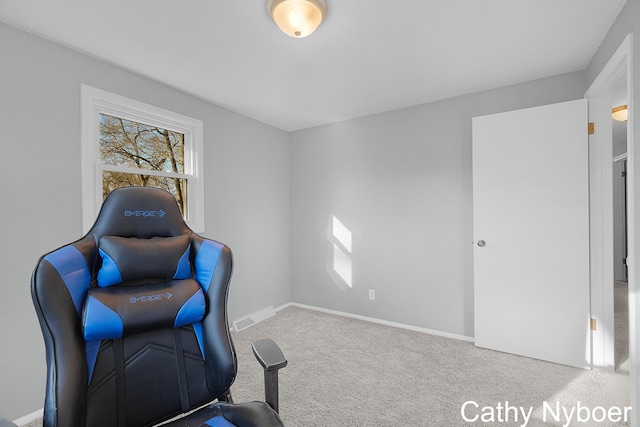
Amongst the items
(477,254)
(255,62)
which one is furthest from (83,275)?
(477,254)

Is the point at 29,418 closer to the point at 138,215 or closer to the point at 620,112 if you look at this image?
the point at 138,215

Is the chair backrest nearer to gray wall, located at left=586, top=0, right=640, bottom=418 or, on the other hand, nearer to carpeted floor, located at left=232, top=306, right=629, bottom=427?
carpeted floor, located at left=232, top=306, right=629, bottom=427

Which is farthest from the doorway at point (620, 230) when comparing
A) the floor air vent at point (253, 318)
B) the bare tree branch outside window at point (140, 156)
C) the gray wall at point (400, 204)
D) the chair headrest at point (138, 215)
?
the bare tree branch outside window at point (140, 156)

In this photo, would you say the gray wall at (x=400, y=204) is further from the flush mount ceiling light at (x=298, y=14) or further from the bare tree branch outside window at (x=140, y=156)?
the flush mount ceiling light at (x=298, y=14)

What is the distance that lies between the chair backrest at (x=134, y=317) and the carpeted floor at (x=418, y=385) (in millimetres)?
989

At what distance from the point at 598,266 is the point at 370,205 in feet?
6.74

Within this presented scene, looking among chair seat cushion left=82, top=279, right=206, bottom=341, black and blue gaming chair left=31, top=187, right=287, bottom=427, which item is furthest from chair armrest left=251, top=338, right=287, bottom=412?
chair seat cushion left=82, top=279, right=206, bottom=341

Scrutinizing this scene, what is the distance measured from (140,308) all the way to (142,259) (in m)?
0.19

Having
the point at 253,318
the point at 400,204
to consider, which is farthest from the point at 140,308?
the point at 400,204

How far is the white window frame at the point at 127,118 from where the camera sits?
2.12m

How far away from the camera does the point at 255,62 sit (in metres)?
2.29

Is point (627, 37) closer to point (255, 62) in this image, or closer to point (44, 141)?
point (255, 62)

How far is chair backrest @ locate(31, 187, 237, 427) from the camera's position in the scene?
0.94 metres

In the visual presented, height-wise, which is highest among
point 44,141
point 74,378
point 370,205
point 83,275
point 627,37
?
point 627,37
